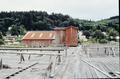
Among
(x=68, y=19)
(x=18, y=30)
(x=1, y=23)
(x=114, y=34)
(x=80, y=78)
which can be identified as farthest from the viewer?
Answer: (x=68, y=19)

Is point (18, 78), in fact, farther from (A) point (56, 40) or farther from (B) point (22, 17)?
(B) point (22, 17)

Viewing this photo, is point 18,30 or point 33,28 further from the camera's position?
point 33,28

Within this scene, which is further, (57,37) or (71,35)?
(57,37)

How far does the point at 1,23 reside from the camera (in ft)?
364

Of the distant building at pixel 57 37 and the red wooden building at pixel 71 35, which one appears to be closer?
the red wooden building at pixel 71 35

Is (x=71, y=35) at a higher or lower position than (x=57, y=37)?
higher

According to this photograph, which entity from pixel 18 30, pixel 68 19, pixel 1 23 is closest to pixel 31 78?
pixel 18 30

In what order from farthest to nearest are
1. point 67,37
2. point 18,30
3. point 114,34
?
1. point 18,30
2. point 114,34
3. point 67,37

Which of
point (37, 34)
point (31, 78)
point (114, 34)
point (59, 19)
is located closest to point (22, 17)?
point (59, 19)

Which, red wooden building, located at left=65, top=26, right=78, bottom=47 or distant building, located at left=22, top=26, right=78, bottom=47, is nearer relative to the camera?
red wooden building, located at left=65, top=26, right=78, bottom=47

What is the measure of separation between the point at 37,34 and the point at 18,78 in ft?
224

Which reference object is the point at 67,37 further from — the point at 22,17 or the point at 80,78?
the point at 80,78

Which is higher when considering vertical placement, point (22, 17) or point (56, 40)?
point (22, 17)

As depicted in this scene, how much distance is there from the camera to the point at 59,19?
423ft
